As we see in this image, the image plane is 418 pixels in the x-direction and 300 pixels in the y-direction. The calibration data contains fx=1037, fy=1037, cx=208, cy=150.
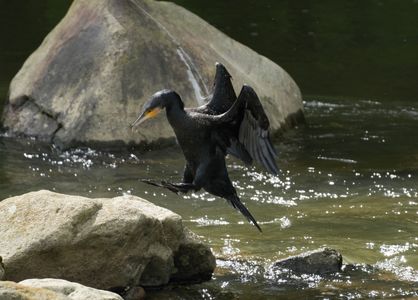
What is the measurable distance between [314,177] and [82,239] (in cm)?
376

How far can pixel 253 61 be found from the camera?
34.7 ft

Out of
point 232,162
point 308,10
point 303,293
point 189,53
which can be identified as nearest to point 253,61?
point 189,53

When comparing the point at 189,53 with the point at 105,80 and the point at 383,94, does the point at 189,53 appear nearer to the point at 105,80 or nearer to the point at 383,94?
the point at 105,80

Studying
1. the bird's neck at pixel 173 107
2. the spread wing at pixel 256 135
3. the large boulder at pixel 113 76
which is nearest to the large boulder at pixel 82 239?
the bird's neck at pixel 173 107

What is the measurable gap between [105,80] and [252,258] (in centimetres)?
366

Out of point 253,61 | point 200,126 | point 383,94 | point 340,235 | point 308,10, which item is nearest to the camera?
point 200,126

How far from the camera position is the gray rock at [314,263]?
18.9 ft

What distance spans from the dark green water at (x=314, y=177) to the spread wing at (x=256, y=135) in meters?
0.59

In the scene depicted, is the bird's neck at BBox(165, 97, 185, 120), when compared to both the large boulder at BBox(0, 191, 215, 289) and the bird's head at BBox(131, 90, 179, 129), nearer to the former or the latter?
the bird's head at BBox(131, 90, 179, 129)

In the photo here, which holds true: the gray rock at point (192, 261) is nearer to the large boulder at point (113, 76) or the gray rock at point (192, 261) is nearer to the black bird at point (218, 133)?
the black bird at point (218, 133)

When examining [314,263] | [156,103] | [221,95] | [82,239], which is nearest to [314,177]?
[221,95]

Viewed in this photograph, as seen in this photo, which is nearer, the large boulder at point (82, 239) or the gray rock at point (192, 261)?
the large boulder at point (82, 239)

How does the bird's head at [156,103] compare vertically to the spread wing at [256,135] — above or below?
above

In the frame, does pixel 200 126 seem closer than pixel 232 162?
Yes
